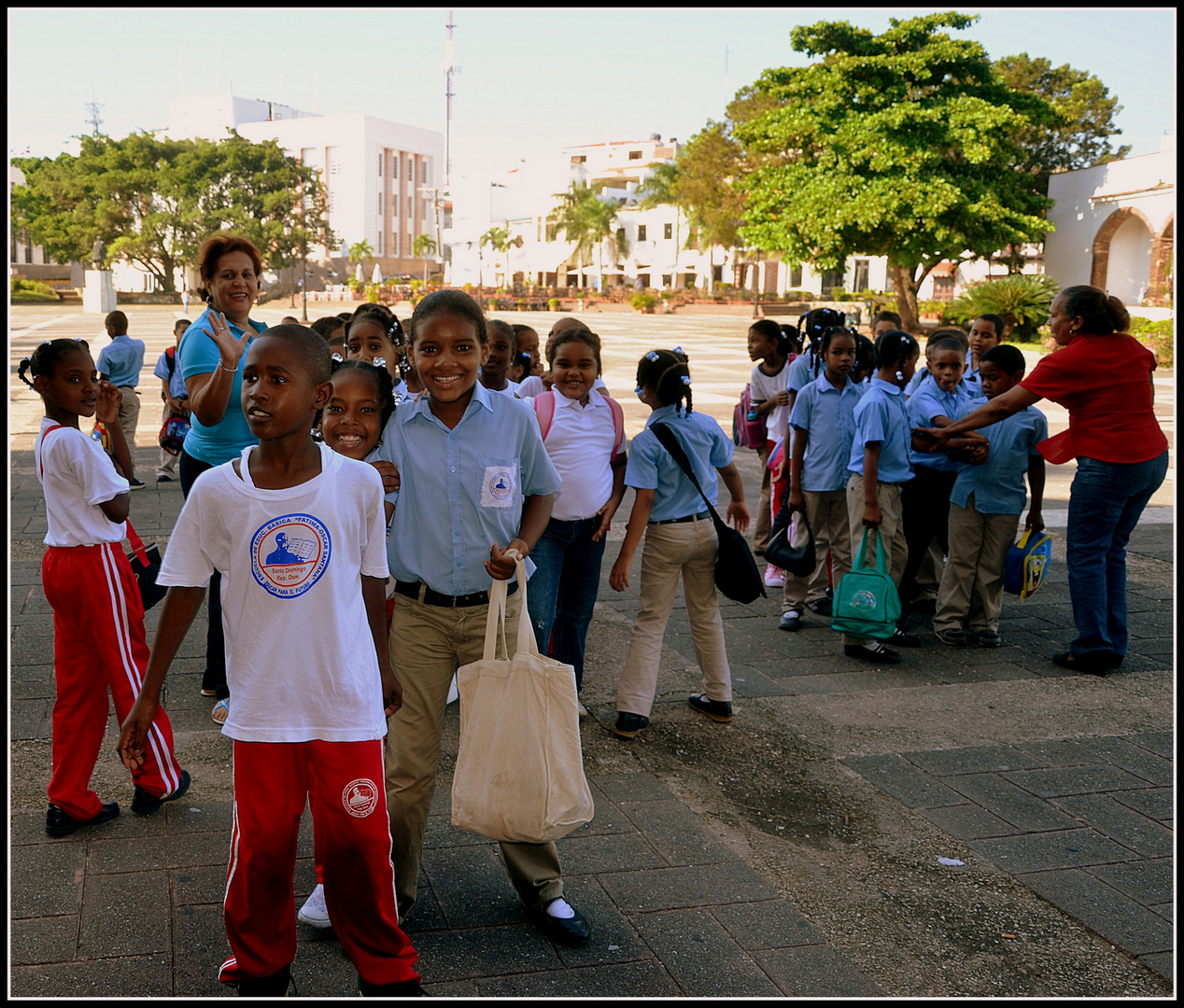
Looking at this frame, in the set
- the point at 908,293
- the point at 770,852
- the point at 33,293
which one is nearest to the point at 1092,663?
the point at 770,852

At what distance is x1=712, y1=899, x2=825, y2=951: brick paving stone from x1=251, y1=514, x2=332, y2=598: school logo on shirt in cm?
163

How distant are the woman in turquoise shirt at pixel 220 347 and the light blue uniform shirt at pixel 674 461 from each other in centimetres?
161

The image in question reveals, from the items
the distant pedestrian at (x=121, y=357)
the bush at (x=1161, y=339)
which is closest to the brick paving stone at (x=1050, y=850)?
the distant pedestrian at (x=121, y=357)

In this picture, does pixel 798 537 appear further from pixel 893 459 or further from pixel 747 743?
pixel 747 743

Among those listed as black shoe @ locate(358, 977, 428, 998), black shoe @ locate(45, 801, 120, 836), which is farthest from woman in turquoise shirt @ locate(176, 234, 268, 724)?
black shoe @ locate(358, 977, 428, 998)

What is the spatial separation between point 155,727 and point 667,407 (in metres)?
2.41

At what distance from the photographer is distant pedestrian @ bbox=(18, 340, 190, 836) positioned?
348 cm

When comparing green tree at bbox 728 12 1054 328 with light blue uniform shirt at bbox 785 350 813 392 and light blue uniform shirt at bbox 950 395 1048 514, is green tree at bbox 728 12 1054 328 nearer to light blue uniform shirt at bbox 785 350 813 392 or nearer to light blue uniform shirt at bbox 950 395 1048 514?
light blue uniform shirt at bbox 785 350 813 392

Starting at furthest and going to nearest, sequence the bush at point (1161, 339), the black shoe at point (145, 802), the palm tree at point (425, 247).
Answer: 1. the palm tree at point (425, 247)
2. the bush at point (1161, 339)
3. the black shoe at point (145, 802)

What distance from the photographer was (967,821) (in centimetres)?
386

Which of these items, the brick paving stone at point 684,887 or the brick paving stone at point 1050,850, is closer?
the brick paving stone at point 684,887

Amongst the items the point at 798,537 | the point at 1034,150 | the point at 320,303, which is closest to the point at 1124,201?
the point at 1034,150

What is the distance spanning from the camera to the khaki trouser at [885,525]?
5781mm

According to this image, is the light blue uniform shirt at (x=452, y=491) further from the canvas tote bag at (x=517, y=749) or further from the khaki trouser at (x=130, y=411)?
the khaki trouser at (x=130, y=411)
